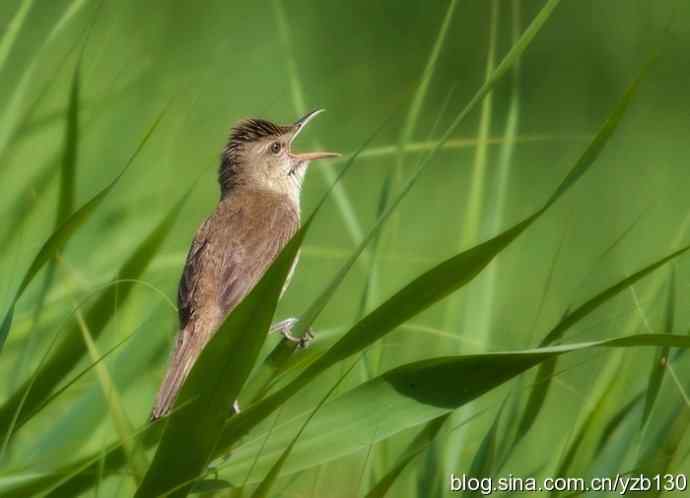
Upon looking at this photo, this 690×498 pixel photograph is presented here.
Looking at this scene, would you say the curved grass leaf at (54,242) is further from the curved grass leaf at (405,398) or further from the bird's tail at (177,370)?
the bird's tail at (177,370)

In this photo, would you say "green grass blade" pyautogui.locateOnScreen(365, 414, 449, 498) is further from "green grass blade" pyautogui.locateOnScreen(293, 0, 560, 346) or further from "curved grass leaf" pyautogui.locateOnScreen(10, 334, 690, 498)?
"green grass blade" pyautogui.locateOnScreen(293, 0, 560, 346)

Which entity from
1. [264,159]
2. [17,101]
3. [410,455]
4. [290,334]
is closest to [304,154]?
A: [264,159]

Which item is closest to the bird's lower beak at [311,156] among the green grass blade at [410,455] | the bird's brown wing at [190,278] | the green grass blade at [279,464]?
the bird's brown wing at [190,278]

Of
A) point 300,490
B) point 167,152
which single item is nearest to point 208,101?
Answer: point 167,152

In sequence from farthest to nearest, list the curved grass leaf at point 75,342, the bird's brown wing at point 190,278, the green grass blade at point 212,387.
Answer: the bird's brown wing at point 190,278 → the curved grass leaf at point 75,342 → the green grass blade at point 212,387

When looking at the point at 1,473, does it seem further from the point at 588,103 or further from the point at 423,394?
the point at 588,103

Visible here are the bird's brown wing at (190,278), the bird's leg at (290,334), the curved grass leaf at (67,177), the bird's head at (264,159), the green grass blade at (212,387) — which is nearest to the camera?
the green grass blade at (212,387)

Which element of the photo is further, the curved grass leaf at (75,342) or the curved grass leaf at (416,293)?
the curved grass leaf at (75,342)
